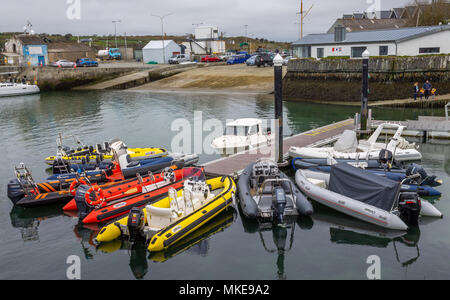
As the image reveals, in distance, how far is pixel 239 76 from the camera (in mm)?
54156

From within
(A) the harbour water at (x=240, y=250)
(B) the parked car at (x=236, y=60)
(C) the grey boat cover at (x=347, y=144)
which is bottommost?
(A) the harbour water at (x=240, y=250)

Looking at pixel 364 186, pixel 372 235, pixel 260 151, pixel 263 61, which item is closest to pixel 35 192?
pixel 260 151

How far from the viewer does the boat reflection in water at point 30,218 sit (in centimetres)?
1367

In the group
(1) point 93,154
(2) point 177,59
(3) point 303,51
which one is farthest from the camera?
(2) point 177,59

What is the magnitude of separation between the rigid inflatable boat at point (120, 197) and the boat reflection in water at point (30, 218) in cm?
167

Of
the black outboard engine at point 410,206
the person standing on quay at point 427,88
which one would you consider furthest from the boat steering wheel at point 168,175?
the person standing on quay at point 427,88

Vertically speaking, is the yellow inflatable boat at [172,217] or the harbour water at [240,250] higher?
the yellow inflatable boat at [172,217]

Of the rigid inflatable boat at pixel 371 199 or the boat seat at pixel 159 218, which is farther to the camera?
the rigid inflatable boat at pixel 371 199

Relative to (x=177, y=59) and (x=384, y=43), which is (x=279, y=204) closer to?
(x=384, y=43)

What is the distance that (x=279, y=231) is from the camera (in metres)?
13.3

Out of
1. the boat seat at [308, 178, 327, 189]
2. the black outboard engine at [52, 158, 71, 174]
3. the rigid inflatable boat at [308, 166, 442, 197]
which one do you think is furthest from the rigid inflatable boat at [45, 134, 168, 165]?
the rigid inflatable boat at [308, 166, 442, 197]

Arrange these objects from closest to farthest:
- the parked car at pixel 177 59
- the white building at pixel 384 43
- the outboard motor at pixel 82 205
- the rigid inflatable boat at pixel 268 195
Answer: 1. the rigid inflatable boat at pixel 268 195
2. the outboard motor at pixel 82 205
3. the white building at pixel 384 43
4. the parked car at pixel 177 59

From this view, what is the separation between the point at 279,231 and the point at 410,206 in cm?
433

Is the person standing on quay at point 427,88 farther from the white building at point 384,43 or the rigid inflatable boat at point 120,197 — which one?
the rigid inflatable boat at point 120,197
